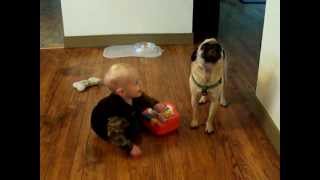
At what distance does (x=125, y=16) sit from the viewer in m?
3.17

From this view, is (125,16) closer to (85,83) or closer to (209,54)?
(85,83)

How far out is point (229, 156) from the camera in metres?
1.79

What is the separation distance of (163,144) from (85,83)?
830 millimetres

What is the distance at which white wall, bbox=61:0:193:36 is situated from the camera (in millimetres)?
3113

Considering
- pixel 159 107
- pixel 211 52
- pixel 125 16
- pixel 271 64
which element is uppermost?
pixel 211 52

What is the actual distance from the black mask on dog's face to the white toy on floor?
954mm

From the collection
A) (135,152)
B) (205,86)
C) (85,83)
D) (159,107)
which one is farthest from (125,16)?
(135,152)

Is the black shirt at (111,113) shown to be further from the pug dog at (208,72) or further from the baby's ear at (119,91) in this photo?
the pug dog at (208,72)

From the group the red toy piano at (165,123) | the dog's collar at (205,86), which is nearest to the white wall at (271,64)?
the dog's collar at (205,86)

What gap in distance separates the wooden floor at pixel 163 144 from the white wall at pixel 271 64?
16 centimetres
